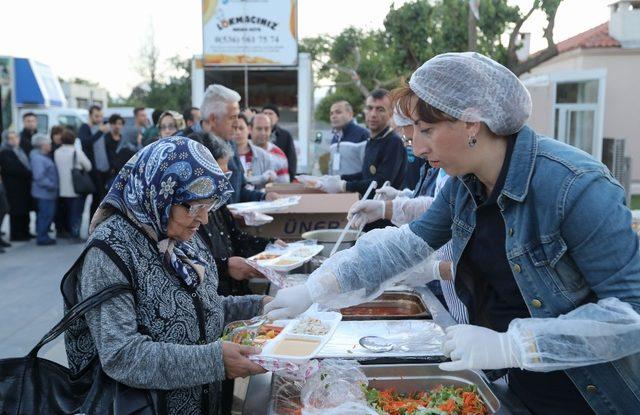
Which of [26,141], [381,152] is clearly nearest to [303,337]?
[381,152]

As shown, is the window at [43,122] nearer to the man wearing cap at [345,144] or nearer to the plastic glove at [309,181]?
the man wearing cap at [345,144]

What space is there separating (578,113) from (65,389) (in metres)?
15.5

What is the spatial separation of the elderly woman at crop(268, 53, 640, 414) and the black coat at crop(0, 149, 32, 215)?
8064mm

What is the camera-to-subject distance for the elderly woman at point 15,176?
27.0ft

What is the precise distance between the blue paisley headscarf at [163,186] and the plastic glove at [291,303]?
335 millimetres

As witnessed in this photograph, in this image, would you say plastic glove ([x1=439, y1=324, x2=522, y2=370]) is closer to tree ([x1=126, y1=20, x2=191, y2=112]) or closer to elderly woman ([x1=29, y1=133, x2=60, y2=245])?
elderly woman ([x1=29, y1=133, x2=60, y2=245])

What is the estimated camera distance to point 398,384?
1.69 metres

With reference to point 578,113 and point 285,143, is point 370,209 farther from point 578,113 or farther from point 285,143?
point 578,113

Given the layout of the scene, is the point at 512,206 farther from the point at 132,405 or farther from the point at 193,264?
the point at 132,405

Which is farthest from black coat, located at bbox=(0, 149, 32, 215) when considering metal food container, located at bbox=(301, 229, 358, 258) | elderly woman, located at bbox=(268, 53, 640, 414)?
elderly woman, located at bbox=(268, 53, 640, 414)

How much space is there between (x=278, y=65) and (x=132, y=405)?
791 centimetres

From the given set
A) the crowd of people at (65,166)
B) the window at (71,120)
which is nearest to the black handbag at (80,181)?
the crowd of people at (65,166)

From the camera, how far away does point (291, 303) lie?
183 centimetres

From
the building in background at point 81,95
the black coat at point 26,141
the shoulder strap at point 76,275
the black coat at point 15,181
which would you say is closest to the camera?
the shoulder strap at point 76,275
